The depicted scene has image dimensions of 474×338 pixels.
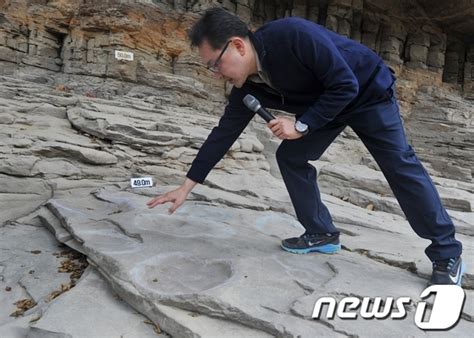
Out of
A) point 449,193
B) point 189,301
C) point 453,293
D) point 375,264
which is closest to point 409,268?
point 375,264

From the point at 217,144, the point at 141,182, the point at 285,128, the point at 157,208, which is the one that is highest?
the point at 285,128

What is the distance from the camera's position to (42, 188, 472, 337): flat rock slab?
62.9 inches

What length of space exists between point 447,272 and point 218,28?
1.60m

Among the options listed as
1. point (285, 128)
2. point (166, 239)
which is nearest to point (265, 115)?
point (285, 128)

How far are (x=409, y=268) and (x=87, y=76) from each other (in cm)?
798

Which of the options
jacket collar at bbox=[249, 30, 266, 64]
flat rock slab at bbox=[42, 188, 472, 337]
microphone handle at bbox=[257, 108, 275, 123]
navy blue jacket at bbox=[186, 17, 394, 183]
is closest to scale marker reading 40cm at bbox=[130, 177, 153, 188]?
flat rock slab at bbox=[42, 188, 472, 337]

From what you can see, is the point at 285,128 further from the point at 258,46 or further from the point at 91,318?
the point at 91,318

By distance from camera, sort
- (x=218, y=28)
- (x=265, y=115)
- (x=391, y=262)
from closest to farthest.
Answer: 1. (x=218, y=28)
2. (x=265, y=115)
3. (x=391, y=262)

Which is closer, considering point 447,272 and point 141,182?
point 447,272

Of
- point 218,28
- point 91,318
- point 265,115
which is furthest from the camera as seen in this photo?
point 265,115

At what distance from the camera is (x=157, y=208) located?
3219mm

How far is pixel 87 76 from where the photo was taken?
8.52 metres

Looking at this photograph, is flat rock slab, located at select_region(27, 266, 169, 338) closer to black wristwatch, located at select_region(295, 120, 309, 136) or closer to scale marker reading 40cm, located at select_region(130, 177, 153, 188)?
black wristwatch, located at select_region(295, 120, 309, 136)

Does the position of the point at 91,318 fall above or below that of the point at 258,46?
below
